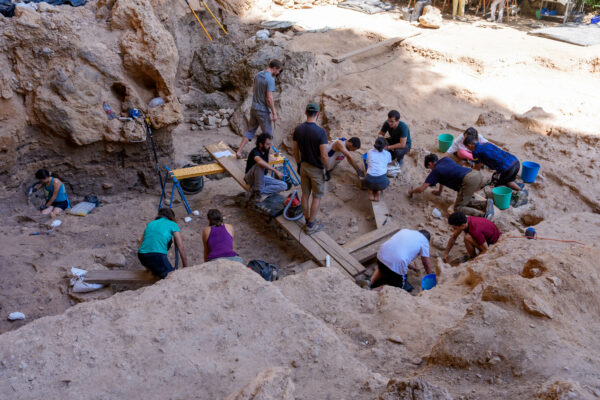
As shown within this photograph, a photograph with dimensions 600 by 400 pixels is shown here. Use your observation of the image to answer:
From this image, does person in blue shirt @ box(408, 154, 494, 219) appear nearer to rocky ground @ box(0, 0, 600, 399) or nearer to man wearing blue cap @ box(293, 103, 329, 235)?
rocky ground @ box(0, 0, 600, 399)

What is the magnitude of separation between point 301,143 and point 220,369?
3.52 meters

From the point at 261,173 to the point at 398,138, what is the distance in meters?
2.47

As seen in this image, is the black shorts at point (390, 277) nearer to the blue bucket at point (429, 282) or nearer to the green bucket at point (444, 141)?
the blue bucket at point (429, 282)

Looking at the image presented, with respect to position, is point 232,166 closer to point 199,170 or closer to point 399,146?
point 199,170

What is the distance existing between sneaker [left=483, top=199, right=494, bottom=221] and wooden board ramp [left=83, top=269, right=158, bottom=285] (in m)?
4.44

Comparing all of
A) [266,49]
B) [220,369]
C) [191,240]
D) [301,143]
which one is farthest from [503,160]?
[266,49]

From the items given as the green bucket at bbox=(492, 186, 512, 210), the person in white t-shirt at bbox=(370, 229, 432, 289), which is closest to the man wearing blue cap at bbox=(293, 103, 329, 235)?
the person in white t-shirt at bbox=(370, 229, 432, 289)

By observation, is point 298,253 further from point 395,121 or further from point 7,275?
point 7,275

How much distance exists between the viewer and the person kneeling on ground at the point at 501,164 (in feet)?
21.1

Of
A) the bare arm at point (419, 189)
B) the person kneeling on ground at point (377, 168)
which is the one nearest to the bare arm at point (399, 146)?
the person kneeling on ground at point (377, 168)

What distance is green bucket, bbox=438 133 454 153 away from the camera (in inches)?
309

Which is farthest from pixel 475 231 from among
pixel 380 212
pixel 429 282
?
pixel 380 212

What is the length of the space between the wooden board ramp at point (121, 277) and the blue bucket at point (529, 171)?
5.51 m

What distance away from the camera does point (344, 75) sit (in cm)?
1039
